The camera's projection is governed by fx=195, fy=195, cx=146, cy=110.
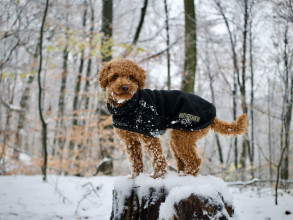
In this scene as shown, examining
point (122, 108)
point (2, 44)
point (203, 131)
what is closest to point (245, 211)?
point (203, 131)

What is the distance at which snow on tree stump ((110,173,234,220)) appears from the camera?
5.77ft

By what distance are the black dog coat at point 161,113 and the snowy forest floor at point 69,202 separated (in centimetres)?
170

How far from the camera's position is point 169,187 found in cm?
206

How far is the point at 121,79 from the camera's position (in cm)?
230

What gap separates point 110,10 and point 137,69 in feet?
19.8

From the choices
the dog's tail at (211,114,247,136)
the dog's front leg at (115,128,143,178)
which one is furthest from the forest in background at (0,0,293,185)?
the dog's front leg at (115,128,143,178)

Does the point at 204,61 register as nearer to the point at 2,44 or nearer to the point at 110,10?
the point at 110,10

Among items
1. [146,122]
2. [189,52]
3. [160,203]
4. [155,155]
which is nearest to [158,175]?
[155,155]

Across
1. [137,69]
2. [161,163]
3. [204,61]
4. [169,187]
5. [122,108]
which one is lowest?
[169,187]

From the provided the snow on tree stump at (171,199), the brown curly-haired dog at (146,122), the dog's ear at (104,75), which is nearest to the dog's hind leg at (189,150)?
the brown curly-haired dog at (146,122)

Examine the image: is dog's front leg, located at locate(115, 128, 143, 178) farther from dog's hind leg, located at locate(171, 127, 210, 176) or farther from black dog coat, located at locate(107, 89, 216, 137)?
dog's hind leg, located at locate(171, 127, 210, 176)

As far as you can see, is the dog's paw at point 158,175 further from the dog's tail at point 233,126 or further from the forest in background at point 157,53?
the forest in background at point 157,53

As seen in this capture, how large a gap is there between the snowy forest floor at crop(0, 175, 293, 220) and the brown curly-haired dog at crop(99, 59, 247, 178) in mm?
1359

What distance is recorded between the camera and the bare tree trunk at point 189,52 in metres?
5.23
